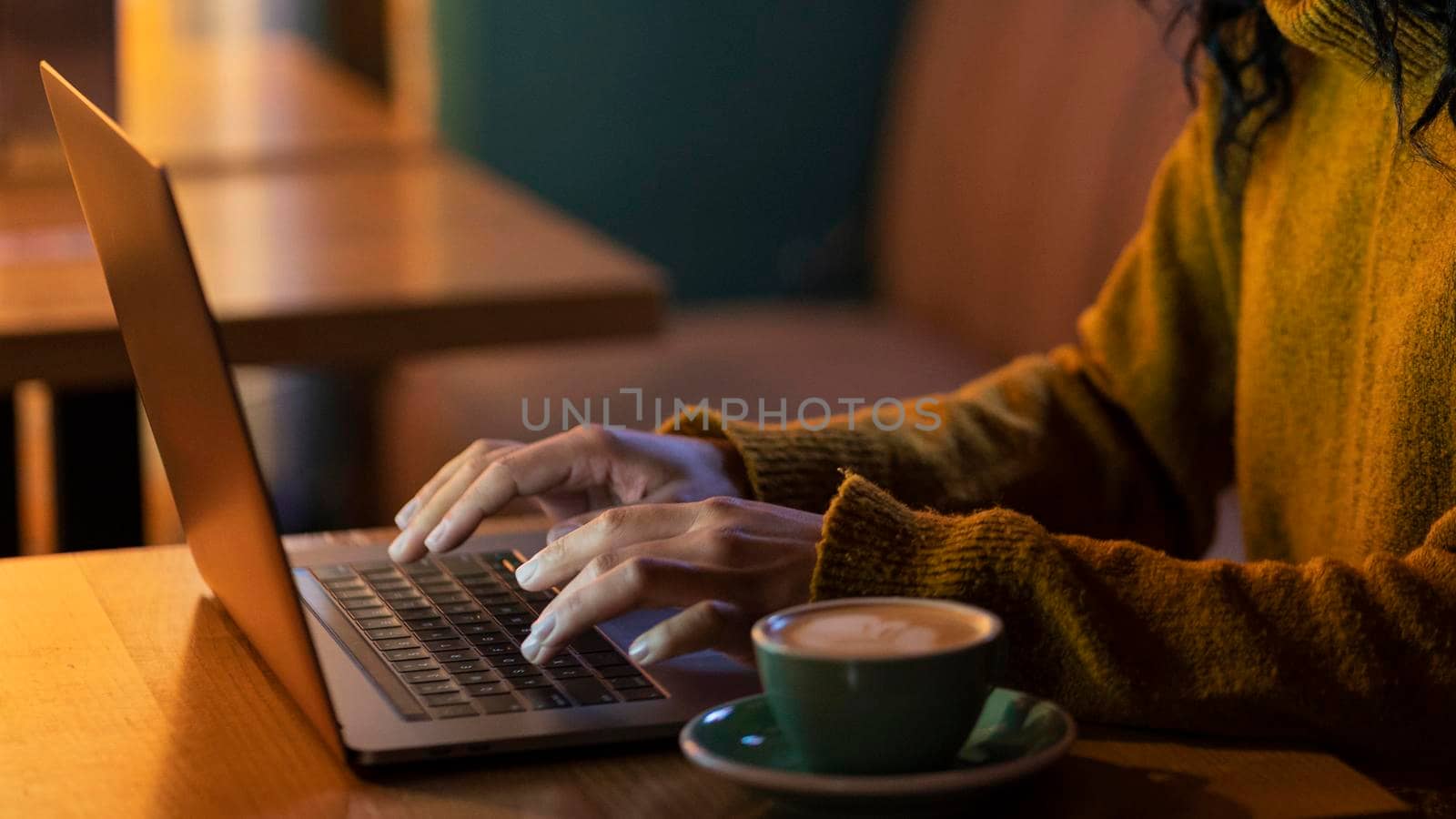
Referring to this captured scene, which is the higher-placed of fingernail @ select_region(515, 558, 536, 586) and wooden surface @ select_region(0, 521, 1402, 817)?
fingernail @ select_region(515, 558, 536, 586)

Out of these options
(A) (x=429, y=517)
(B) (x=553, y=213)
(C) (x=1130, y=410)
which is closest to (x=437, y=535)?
(A) (x=429, y=517)

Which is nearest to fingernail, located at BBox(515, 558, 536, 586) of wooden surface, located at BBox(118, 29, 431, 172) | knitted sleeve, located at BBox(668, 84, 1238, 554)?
knitted sleeve, located at BBox(668, 84, 1238, 554)

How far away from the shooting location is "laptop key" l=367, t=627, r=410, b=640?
729 mm

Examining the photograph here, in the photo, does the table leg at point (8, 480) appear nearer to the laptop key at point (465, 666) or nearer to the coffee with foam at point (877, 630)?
the laptop key at point (465, 666)

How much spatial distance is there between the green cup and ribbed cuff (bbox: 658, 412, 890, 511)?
28cm

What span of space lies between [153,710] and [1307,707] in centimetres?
45

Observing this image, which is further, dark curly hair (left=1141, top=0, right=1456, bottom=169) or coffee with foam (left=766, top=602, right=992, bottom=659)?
dark curly hair (left=1141, top=0, right=1456, bottom=169)

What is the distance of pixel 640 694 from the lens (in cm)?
66

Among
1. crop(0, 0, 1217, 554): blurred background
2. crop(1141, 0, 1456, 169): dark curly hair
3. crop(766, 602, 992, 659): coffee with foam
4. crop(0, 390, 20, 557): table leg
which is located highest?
crop(1141, 0, 1456, 169): dark curly hair

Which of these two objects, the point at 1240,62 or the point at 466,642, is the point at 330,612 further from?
the point at 1240,62

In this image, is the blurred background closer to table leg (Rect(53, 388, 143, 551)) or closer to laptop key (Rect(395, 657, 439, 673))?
table leg (Rect(53, 388, 143, 551))

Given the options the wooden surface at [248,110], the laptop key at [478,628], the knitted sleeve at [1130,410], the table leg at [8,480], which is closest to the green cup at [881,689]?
the laptop key at [478,628]

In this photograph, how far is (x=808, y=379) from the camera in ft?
7.13

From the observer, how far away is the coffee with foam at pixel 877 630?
21.5 inches
